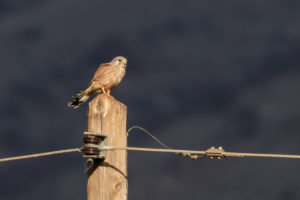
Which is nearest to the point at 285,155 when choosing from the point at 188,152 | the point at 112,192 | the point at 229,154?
the point at 229,154

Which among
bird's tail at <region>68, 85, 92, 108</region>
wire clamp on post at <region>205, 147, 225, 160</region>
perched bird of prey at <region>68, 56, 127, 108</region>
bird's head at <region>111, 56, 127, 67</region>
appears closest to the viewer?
wire clamp on post at <region>205, 147, 225, 160</region>

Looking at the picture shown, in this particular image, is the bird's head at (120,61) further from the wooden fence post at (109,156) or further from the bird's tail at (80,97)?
the wooden fence post at (109,156)

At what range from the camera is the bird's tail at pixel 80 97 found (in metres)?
11.0

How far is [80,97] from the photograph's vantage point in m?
11.1

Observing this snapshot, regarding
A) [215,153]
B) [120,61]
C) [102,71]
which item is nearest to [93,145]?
[215,153]

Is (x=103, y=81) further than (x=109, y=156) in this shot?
Yes

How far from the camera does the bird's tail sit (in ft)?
36.2

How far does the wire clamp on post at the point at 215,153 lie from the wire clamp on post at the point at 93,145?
4.36 feet

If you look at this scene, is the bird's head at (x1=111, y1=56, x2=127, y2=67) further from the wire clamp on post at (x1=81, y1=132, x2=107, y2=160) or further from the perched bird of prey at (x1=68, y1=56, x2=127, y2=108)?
the wire clamp on post at (x1=81, y1=132, x2=107, y2=160)

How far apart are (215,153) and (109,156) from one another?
4.42ft

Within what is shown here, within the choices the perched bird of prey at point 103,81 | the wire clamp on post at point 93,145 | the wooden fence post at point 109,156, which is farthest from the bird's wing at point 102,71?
the wire clamp on post at point 93,145

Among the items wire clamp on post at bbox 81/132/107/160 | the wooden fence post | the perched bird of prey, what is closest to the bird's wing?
the perched bird of prey

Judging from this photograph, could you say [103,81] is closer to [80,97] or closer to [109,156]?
[80,97]

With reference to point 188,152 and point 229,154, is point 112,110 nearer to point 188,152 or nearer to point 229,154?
point 188,152
